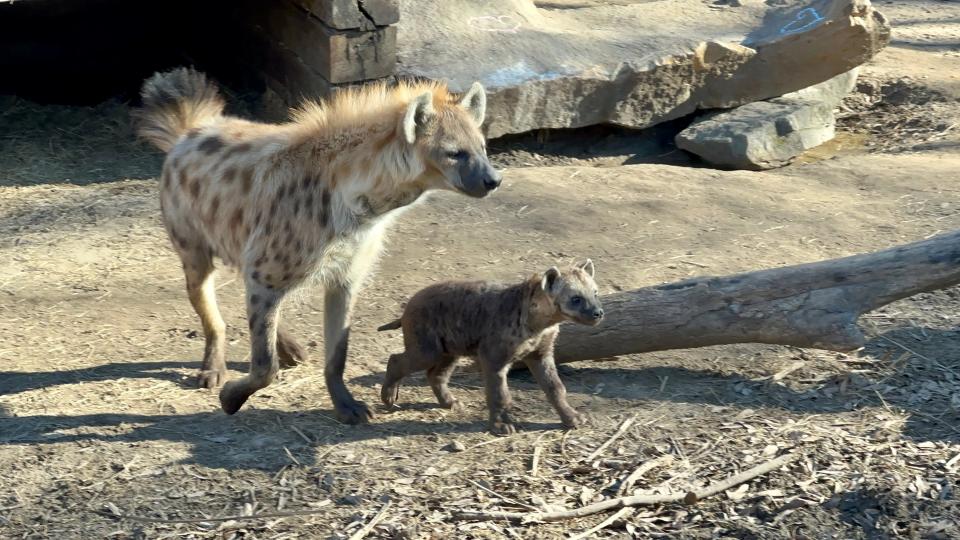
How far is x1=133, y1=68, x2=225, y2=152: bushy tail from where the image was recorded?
530 centimetres

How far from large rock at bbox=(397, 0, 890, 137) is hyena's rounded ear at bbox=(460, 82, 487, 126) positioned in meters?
3.00

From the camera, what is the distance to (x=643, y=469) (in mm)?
4301

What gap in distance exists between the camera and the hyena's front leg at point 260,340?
4.61 meters

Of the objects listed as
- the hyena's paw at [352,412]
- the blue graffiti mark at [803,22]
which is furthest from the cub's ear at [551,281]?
the blue graffiti mark at [803,22]

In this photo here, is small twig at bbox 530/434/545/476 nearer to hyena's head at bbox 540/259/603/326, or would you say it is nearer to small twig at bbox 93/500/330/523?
hyena's head at bbox 540/259/603/326

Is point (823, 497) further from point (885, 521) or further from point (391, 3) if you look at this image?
point (391, 3)

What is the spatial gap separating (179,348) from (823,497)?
109 inches

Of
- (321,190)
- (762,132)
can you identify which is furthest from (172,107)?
(762,132)

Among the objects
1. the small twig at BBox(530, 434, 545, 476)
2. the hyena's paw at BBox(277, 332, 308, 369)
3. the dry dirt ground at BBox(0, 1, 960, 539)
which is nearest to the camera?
the dry dirt ground at BBox(0, 1, 960, 539)

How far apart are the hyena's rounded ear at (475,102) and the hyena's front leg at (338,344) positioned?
809mm

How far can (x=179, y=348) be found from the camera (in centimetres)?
545

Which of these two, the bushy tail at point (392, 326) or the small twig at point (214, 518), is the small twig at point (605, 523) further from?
the bushy tail at point (392, 326)

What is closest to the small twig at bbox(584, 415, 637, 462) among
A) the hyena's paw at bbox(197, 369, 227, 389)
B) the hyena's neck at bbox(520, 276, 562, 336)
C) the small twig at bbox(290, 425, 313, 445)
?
the hyena's neck at bbox(520, 276, 562, 336)

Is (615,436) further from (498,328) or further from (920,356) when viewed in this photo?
(920,356)
